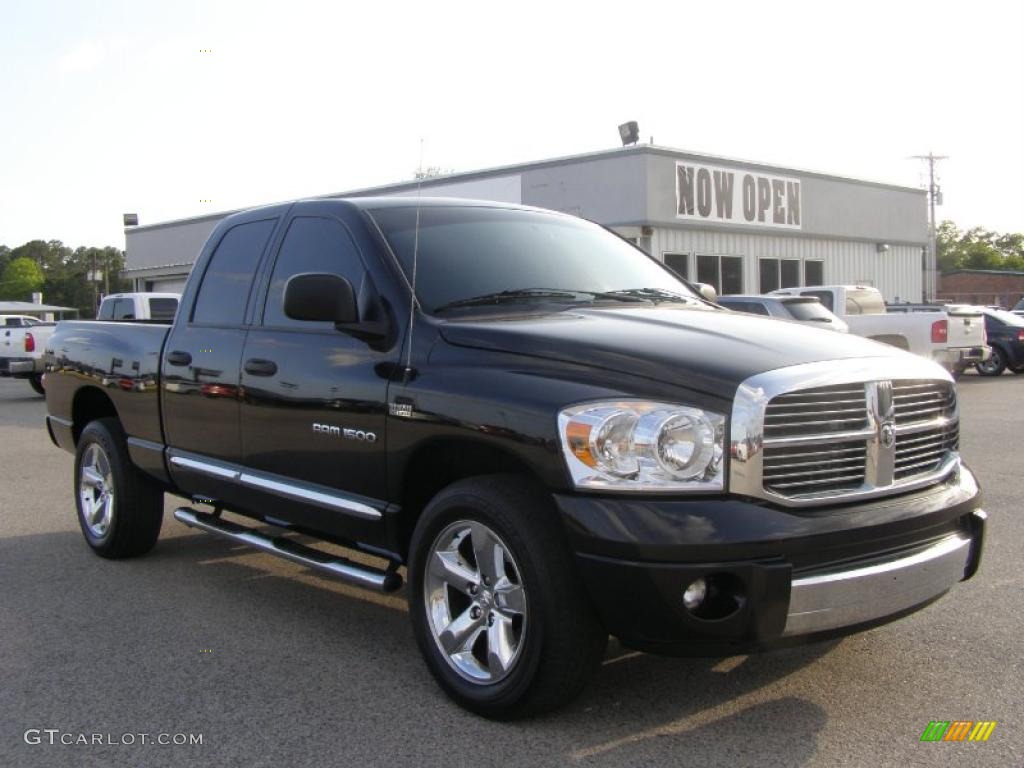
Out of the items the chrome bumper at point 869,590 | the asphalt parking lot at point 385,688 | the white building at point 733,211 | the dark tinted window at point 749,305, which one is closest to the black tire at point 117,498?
the asphalt parking lot at point 385,688

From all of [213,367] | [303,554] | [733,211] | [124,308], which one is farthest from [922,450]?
[733,211]

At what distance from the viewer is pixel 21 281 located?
428ft

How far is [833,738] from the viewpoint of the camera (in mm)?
3699

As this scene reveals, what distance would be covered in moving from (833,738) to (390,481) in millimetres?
1888

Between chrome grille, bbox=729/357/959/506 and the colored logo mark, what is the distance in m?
0.83

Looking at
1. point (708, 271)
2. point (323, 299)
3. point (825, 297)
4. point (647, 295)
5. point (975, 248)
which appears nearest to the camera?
point (323, 299)

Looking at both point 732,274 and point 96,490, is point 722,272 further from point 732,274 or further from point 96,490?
point 96,490

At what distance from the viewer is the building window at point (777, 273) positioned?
1103 inches

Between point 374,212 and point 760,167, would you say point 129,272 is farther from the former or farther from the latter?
point 374,212

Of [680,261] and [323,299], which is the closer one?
[323,299]

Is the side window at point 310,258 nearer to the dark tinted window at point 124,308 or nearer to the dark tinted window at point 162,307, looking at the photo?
the dark tinted window at point 162,307

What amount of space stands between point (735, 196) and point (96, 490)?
21.9 metres

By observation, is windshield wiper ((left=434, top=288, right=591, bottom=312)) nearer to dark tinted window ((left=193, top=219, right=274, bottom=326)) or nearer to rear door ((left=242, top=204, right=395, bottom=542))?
rear door ((left=242, top=204, right=395, bottom=542))

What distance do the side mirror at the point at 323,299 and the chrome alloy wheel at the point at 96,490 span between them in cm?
261
